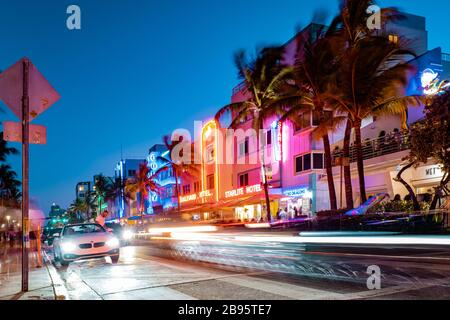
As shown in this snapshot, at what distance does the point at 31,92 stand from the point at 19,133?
734mm

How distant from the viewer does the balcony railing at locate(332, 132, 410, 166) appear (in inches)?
945

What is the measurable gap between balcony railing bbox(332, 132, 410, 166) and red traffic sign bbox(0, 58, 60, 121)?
18.6 metres

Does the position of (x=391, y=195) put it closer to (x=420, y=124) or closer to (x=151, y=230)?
(x=420, y=124)

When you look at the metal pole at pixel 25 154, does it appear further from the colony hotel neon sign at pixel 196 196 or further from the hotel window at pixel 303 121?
the colony hotel neon sign at pixel 196 196

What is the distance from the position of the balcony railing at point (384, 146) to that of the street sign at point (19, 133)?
18534 millimetres

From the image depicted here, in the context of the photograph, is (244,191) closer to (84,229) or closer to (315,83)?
(315,83)

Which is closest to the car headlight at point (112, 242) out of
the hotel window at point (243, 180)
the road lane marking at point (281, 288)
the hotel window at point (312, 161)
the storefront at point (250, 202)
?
the road lane marking at point (281, 288)

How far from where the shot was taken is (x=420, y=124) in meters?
20.0

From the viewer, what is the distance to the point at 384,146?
1033 inches

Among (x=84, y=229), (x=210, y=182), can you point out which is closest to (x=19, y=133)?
(x=84, y=229)

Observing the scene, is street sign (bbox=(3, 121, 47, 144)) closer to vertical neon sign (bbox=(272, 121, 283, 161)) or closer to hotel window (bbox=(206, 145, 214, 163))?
vertical neon sign (bbox=(272, 121, 283, 161))
